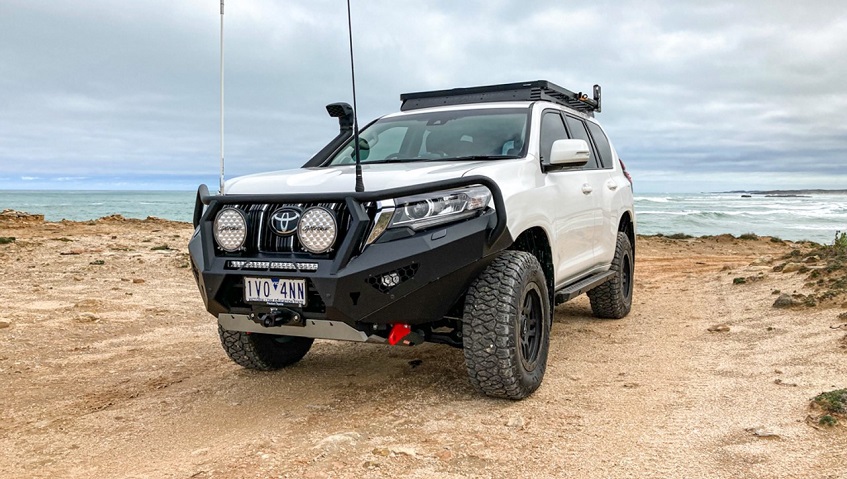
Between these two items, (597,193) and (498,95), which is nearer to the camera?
(597,193)

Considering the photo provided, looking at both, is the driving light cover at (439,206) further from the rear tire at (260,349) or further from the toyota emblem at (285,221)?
the rear tire at (260,349)

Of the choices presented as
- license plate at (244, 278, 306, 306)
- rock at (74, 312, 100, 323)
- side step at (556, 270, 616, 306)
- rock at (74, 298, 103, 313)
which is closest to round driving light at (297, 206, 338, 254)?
license plate at (244, 278, 306, 306)

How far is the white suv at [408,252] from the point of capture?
11.5 feet

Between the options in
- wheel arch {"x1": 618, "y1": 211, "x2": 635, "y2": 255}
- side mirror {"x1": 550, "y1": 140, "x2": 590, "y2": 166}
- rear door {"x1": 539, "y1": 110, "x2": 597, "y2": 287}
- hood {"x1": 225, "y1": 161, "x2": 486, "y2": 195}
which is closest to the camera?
hood {"x1": 225, "y1": 161, "x2": 486, "y2": 195}

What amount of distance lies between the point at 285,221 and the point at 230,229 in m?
0.36

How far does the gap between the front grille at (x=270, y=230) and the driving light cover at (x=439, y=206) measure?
252mm

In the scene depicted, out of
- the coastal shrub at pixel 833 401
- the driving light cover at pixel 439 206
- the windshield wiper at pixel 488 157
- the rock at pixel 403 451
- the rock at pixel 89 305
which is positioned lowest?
the rock at pixel 89 305

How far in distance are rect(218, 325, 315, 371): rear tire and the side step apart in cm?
191

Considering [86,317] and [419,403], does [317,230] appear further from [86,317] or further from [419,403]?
[86,317]

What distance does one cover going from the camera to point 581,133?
6.14m

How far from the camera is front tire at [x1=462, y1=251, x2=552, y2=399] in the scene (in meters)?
3.82

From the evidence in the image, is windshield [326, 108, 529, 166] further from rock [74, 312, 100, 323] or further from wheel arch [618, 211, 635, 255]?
rock [74, 312, 100, 323]

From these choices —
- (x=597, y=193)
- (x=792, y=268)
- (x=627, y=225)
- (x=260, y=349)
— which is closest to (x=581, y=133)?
(x=597, y=193)

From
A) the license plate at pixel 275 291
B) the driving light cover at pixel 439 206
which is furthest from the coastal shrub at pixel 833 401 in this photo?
the license plate at pixel 275 291
